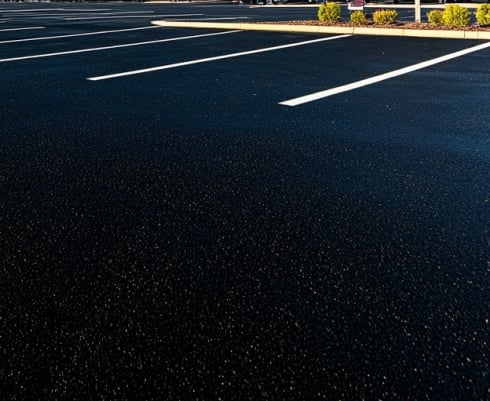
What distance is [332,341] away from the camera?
1.54 metres

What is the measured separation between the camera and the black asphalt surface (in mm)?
1426

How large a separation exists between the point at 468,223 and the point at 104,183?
2036mm

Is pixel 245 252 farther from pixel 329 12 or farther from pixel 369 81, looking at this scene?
pixel 329 12

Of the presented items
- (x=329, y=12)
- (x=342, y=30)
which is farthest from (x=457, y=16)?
(x=329, y=12)

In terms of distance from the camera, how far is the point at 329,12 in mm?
12266

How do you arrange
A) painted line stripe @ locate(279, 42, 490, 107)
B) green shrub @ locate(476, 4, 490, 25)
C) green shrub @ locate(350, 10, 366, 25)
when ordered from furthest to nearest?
green shrub @ locate(350, 10, 366, 25)
green shrub @ locate(476, 4, 490, 25)
painted line stripe @ locate(279, 42, 490, 107)

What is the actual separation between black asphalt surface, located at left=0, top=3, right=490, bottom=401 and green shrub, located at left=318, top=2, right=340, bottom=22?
8247 mm

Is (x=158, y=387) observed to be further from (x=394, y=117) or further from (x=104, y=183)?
(x=394, y=117)

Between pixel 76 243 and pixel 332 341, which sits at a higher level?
pixel 76 243

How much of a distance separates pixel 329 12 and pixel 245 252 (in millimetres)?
11602

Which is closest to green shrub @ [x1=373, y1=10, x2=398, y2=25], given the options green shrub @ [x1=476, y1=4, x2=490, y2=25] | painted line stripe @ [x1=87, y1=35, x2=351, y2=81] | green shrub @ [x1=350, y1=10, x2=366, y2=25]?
green shrub @ [x1=350, y1=10, x2=366, y2=25]

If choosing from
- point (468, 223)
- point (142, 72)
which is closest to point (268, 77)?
point (142, 72)

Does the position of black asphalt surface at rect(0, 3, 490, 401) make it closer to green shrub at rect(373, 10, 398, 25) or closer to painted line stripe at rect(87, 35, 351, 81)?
painted line stripe at rect(87, 35, 351, 81)

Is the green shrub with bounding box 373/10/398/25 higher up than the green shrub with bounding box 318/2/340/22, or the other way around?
the green shrub with bounding box 318/2/340/22
